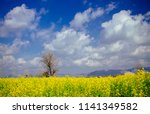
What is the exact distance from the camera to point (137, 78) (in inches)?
309

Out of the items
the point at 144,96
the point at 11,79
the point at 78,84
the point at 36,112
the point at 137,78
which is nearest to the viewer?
the point at 36,112

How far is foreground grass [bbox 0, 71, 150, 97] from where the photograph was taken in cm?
771

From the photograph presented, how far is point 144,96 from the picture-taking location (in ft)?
24.1

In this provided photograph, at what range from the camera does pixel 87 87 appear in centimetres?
816

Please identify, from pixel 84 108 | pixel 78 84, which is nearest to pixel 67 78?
pixel 78 84

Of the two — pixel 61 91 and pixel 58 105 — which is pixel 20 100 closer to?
pixel 58 105

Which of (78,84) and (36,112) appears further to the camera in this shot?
(78,84)

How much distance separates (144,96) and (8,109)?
264 cm

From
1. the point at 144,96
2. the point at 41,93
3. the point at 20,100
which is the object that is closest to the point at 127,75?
the point at 144,96

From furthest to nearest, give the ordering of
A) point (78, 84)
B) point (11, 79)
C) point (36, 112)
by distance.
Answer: point (11, 79) → point (78, 84) → point (36, 112)

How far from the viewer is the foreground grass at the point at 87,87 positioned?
771 cm

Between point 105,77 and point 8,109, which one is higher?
point 105,77

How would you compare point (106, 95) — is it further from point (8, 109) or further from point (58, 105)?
point (8, 109)

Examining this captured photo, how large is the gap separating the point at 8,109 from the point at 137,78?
2792 mm
